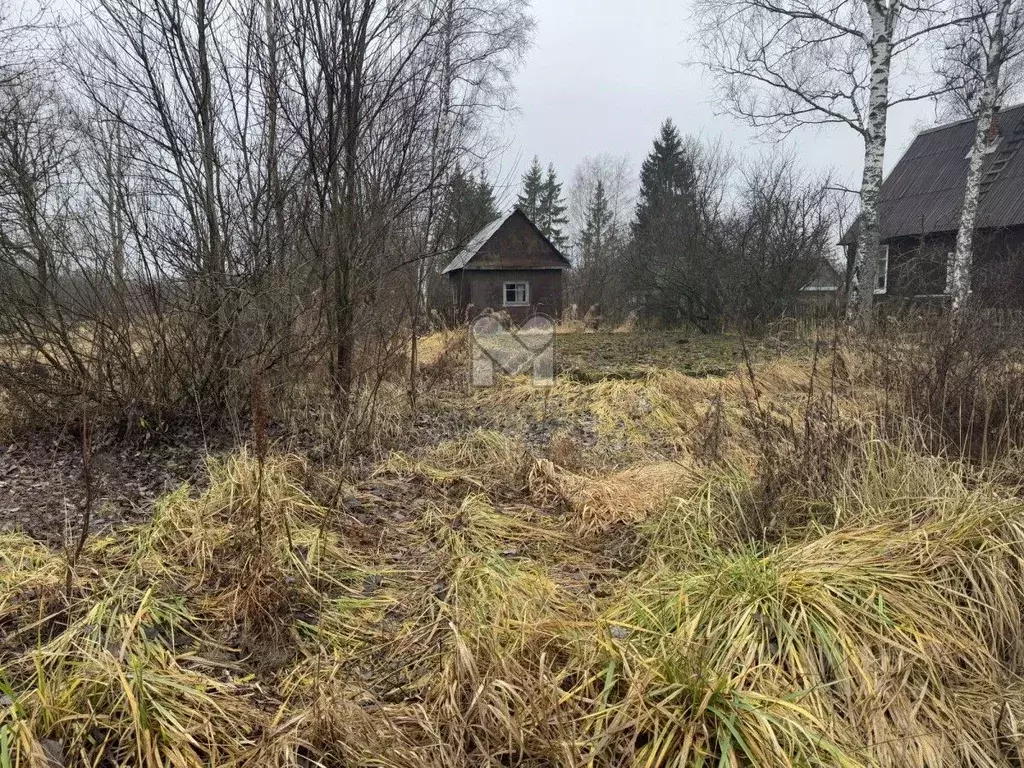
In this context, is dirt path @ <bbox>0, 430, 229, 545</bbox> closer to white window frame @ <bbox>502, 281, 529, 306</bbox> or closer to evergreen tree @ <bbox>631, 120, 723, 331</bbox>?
evergreen tree @ <bbox>631, 120, 723, 331</bbox>

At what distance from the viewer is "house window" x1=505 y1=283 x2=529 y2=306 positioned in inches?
1048

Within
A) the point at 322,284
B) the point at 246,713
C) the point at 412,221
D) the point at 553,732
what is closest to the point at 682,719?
the point at 553,732

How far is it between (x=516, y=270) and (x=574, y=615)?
80.3 feet

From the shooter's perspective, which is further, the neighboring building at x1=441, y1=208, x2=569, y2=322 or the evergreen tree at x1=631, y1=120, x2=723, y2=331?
the neighboring building at x1=441, y1=208, x2=569, y2=322

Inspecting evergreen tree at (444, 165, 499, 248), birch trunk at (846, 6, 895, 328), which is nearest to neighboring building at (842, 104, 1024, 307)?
birch trunk at (846, 6, 895, 328)

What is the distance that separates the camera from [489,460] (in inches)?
210

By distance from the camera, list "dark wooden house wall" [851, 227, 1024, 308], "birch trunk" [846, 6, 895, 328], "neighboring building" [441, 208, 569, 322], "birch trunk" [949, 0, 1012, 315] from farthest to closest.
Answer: "neighboring building" [441, 208, 569, 322], "dark wooden house wall" [851, 227, 1024, 308], "birch trunk" [949, 0, 1012, 315], "birch trunk" [846, 6, 895, 328]

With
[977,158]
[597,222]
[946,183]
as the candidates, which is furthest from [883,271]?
[597,222]

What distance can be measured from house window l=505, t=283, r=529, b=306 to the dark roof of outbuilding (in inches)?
476

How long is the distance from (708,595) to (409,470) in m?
2.98

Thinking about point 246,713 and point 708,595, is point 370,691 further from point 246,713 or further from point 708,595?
point 708,595

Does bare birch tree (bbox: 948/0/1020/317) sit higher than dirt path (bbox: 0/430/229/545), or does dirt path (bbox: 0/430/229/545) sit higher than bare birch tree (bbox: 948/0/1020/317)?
bare birch tree (bbox: 948/0/1020/317)

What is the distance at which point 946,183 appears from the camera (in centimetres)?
1945

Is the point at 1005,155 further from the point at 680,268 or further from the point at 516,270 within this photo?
the point at 516,270
